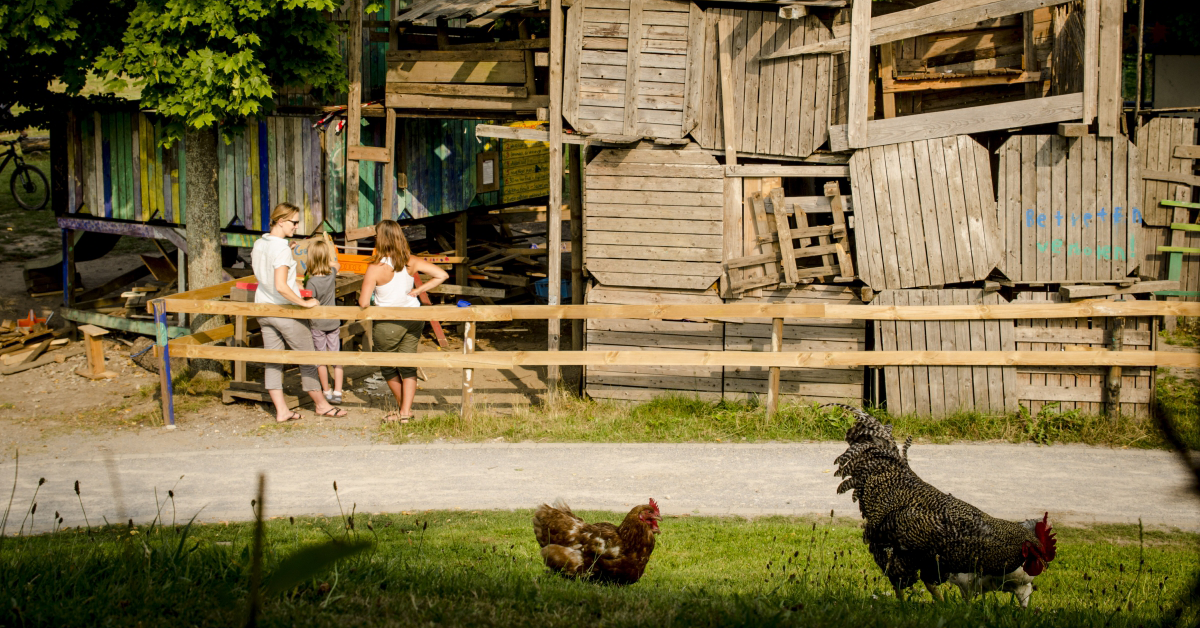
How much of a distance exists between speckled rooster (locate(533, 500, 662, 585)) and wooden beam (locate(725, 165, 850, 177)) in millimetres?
5994

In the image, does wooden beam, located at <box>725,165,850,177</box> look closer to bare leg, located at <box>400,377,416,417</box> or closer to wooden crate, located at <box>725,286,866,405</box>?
wooden crate, located at <box>725,286,866,405</box>

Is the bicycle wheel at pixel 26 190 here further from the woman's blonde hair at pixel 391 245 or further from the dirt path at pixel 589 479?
the dirt path at pixel 589 479

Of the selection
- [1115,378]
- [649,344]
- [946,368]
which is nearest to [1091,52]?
[1115,378]

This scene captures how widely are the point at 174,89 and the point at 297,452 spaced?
464cm

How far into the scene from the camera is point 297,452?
29.2ft

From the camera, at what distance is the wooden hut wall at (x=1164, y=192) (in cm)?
1302

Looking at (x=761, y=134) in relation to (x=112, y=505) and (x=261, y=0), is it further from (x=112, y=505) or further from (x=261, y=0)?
(x=112, y=505)

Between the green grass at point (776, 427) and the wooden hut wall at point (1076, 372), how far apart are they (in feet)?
0.55

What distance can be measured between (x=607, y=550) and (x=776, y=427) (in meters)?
4.70

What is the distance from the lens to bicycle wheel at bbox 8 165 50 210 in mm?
20520

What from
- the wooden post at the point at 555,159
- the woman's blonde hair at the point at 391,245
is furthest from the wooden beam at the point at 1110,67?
the woman's blonde hair at the point at 391,245

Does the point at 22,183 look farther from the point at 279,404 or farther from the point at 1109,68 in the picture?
the point at 1109,68

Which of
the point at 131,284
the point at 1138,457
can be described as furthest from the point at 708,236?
the point at 131,284

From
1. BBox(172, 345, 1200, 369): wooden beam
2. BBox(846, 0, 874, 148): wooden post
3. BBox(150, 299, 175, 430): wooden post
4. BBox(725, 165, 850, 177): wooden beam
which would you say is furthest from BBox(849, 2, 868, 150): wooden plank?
BBox(150, 299, 175, 430): wooden post
